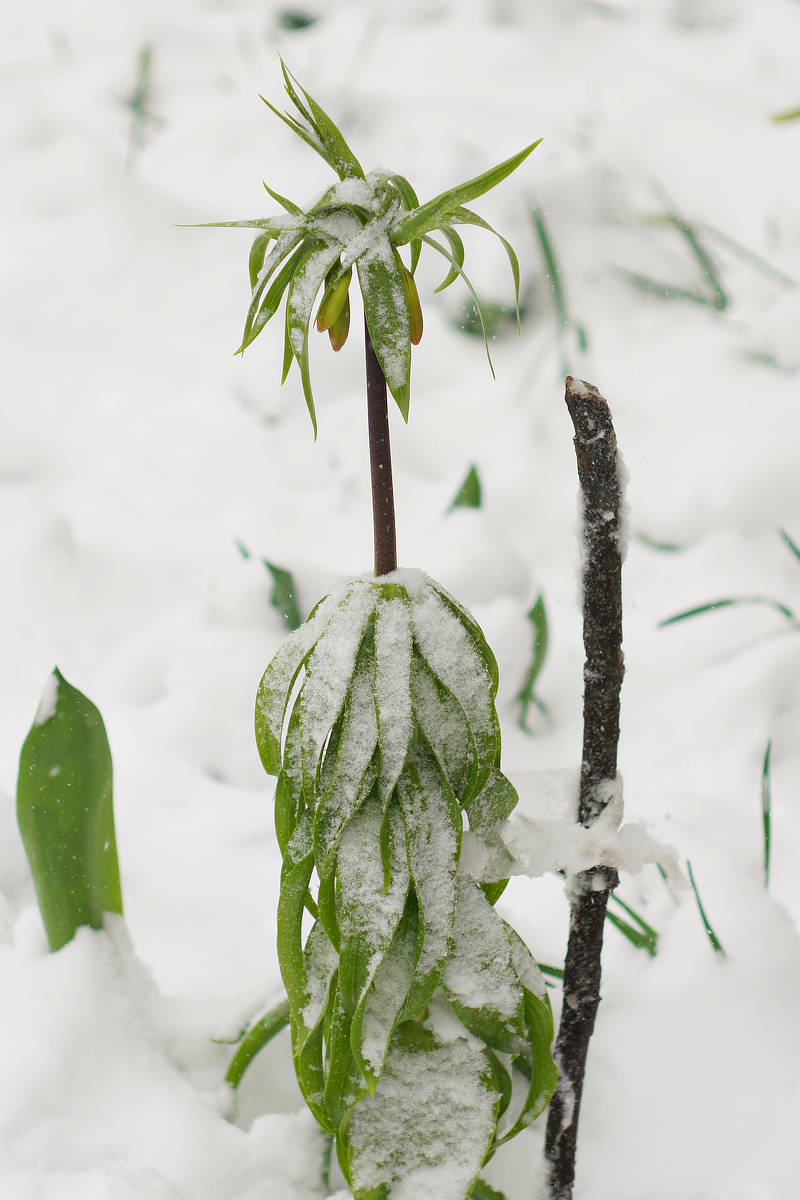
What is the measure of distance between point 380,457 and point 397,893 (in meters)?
0.16

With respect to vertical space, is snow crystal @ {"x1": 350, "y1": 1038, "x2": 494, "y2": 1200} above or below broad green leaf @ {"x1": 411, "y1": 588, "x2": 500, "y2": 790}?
below

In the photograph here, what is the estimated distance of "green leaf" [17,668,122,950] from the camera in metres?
0.50

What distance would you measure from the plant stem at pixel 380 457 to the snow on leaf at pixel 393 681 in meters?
0.02

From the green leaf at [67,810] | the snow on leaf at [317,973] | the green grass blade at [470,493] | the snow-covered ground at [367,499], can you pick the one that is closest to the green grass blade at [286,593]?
the snow-covered ground at [367,499]

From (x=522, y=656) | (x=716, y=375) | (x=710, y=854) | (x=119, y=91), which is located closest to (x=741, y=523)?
(x=716, y=375)

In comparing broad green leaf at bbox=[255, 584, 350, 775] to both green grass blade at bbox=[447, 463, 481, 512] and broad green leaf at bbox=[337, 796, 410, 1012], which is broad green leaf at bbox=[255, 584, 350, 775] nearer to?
broad green leaf at bbox=[337, 796, 410, 1012]

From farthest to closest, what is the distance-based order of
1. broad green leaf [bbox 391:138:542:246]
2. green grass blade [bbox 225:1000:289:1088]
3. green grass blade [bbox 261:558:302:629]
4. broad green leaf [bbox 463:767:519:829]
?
green grass blade [bbox 261:558:302:629]
green grass blade [bbox 225:1000:289:1088]
broad green leaf [bbox 463:767:519:829]
broad green leaf [bbox 391:138:542:246]

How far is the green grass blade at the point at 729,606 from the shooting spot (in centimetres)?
86

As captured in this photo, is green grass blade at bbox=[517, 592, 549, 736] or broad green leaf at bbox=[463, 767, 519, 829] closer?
broad green leaf at bbox=[463, 767, 519, 829]

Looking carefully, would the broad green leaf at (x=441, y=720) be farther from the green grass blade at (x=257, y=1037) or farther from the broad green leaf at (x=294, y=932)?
the green grass blade at (x=257, y=1037)

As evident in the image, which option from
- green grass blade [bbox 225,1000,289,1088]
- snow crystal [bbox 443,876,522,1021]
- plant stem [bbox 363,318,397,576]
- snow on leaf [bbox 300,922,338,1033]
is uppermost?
plant stem [bbox 363,318,397,576]

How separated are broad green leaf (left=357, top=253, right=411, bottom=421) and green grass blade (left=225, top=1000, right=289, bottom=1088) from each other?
15.0 inches

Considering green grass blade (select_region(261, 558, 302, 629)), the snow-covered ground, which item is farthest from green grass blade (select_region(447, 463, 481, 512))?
green grass blade (select_region(261, 558, 302, 629))

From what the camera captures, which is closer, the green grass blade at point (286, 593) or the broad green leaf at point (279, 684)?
the broad green leaf at point (279, 684)
